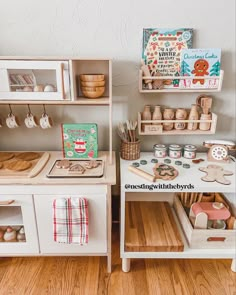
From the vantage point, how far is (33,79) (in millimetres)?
1425

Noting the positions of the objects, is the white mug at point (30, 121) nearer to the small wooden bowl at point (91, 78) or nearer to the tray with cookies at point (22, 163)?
the tray with cookies at point (22, 163)

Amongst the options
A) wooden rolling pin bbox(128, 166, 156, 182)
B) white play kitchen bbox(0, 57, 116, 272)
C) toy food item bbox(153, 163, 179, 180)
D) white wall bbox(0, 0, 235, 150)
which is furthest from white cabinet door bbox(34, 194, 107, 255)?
white wall bbox(0, 0, 235, 150)

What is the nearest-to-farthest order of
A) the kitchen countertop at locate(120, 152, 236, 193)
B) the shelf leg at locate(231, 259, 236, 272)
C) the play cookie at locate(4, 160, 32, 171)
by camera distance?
1. the kitchen countertop at locate(120, 152, 236, 193)
2. the play cookie at locate(4, 160, 32, 171)
3. the shelf leg at locate(231, 259, 236, 272)

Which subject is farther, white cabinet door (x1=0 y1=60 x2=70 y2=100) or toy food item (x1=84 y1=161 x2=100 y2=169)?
toy food item (x1=84 y1=161 x2=100 y2=169)

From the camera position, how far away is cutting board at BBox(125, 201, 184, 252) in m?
1.50

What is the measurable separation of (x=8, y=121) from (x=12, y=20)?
1.96 feet

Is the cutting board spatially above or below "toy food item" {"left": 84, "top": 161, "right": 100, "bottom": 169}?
below

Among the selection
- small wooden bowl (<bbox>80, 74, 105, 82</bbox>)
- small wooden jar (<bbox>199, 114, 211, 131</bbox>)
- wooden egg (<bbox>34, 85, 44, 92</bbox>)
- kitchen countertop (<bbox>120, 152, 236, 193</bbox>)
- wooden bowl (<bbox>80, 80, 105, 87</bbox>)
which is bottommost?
kitchen countertop (<bbox>120, 152, 236, 193</bbox>)

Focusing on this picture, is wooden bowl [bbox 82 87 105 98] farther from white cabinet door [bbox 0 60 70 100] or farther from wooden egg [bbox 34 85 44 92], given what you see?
wooden egg [bbox 34 85 44 92]

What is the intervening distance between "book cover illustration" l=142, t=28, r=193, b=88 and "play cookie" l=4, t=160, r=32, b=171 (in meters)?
0.93

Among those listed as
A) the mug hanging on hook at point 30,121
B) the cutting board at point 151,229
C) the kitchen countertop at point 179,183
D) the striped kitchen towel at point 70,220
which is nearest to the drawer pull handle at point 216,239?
the cutting board at point 151,229

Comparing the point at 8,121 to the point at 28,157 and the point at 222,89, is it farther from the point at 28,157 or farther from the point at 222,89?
the point at 222,89

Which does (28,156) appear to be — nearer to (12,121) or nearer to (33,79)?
(12,121)

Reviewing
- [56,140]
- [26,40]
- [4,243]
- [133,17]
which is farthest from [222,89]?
[4,243]
